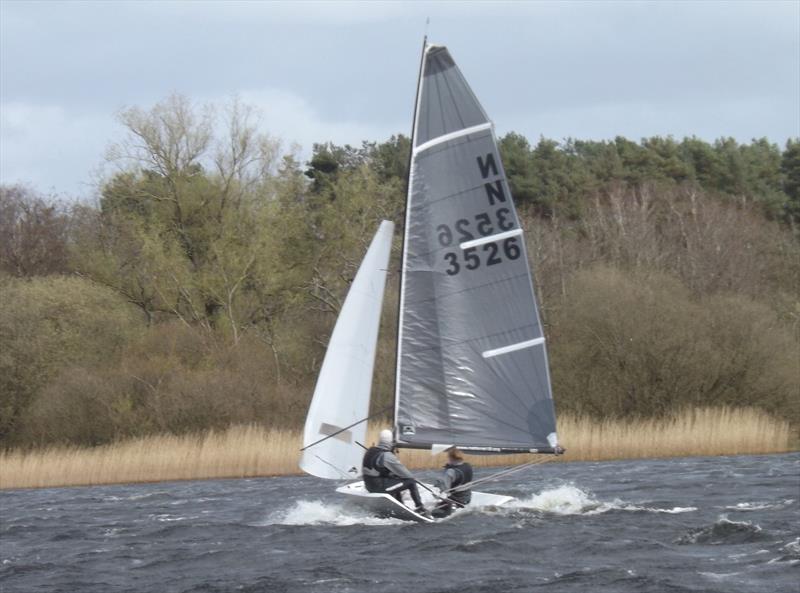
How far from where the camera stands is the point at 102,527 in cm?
2181

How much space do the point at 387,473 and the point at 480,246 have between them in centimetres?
338

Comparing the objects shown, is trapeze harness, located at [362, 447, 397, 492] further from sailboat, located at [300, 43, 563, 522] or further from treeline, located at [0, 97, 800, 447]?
treeline, located at [0, 97, 800, 447]

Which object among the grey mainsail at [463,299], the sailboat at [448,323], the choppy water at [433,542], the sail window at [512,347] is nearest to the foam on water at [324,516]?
the choppy water at [433,542]

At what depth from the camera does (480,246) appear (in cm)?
1931

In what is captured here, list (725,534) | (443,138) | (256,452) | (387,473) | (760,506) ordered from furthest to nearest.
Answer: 1. (256,452)
2. (760,506)
3. (387,473)
4. (443,138)
5. (725,534)

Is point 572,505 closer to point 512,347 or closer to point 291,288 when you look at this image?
point 512,347

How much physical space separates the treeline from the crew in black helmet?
15.8m

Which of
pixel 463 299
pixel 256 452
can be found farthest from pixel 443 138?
pixel 256 452

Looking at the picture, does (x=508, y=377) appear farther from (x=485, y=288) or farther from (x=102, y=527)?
(x=102, y=527)

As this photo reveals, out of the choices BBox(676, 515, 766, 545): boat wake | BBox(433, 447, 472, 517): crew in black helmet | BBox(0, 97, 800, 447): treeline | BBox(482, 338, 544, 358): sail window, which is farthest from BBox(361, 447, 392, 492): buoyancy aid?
BBox(0, 97, 800, 447): treeline

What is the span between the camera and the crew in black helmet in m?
19.8

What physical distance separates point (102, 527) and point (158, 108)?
91.6ft

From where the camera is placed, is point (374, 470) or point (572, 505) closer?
point (374, 470)

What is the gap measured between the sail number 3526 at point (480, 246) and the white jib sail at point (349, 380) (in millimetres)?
1160
